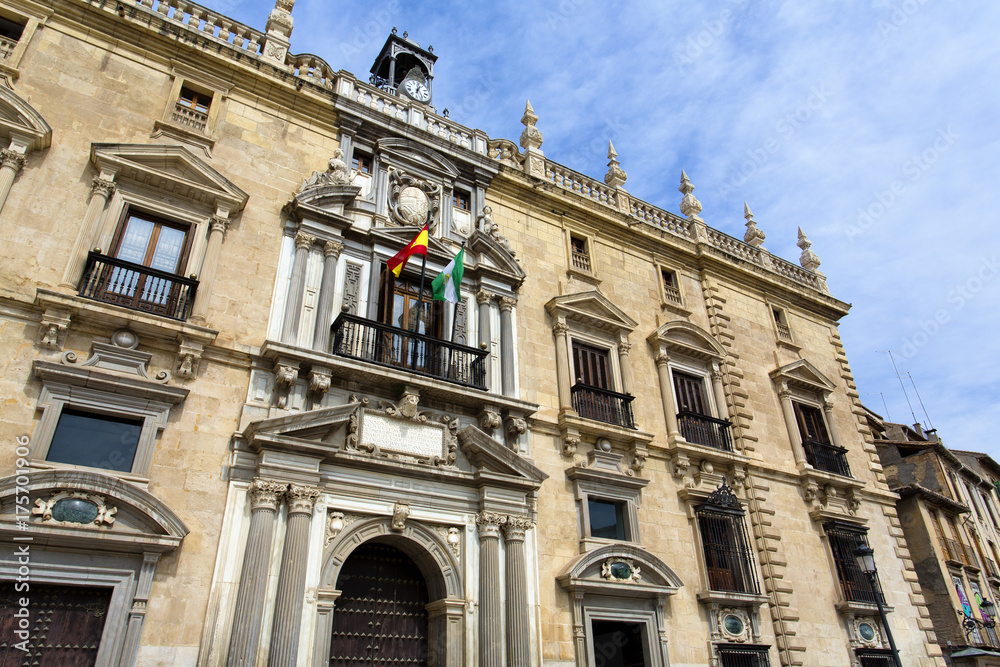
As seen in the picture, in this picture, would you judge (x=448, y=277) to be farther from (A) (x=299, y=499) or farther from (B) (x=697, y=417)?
(B) (x=697, y=417)

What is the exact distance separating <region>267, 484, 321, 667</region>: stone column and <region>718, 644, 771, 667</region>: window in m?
7.76

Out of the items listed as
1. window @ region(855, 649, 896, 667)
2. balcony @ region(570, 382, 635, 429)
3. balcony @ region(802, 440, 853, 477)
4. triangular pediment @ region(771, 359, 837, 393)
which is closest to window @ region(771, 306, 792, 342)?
triangular pediment @ region(771, 359, 837, 393)

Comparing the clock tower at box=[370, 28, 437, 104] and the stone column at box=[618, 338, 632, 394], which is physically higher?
the clock tower at box=[370, 28, 437, 104]

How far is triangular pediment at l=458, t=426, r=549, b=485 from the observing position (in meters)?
11.1

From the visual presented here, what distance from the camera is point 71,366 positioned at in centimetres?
872

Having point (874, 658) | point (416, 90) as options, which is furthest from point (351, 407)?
point (874, 658)

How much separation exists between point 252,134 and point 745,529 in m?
12.3

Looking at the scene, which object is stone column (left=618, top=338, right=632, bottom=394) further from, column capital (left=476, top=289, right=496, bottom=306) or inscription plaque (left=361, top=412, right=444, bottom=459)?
inscription plaque (left=361, top=412, right=444, bottom=459)

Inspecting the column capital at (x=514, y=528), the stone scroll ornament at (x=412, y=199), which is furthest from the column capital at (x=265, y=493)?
the stone scroll ornament at (x=412, y=199)

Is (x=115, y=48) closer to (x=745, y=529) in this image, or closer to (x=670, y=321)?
(x=670, y=321)

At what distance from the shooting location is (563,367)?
43.8 feet

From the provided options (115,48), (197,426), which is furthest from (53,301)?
(115,48)

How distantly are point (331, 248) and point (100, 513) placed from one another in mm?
5421

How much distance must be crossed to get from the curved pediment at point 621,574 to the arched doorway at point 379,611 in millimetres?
2477
